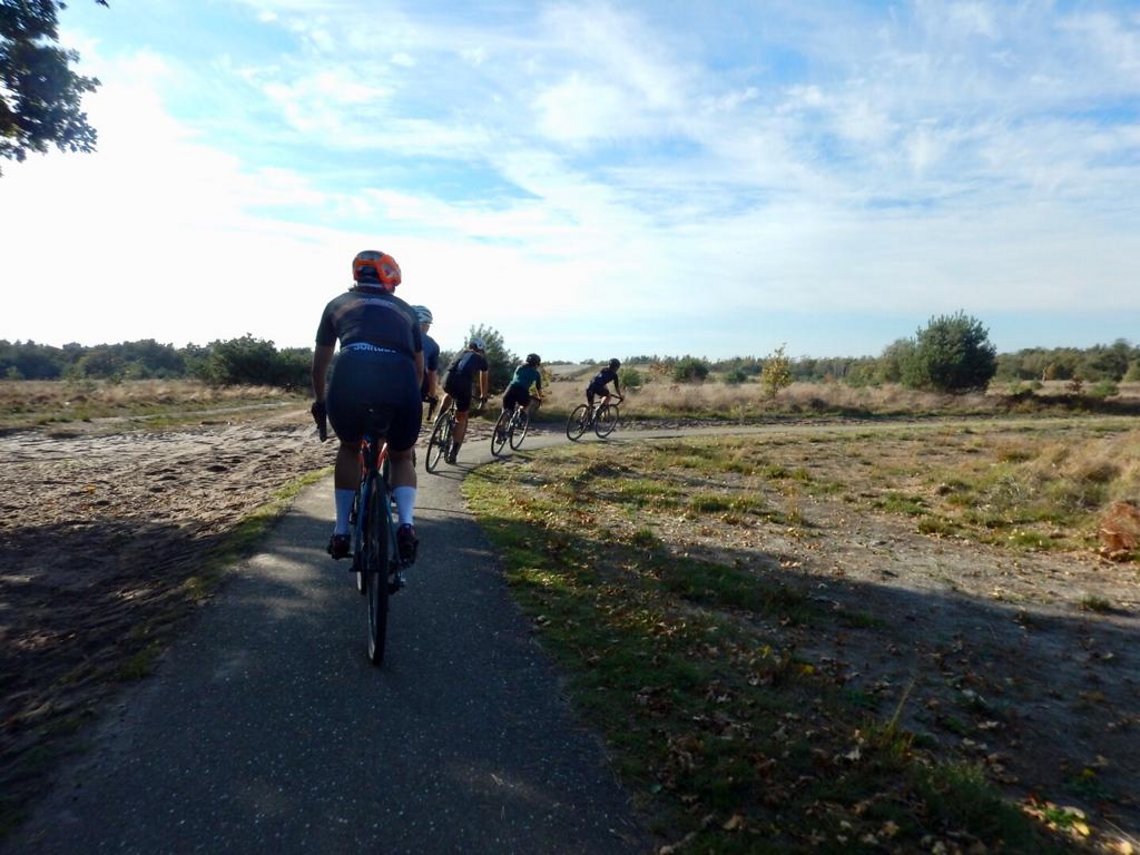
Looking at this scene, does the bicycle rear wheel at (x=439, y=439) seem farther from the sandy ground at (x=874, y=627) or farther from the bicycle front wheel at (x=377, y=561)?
the bicycle front wheel at (x=377, y=561)

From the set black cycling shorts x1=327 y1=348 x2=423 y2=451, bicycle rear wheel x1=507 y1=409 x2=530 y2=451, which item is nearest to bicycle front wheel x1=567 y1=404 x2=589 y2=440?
bicycle rear wheel x1=507 y1=409 x2=530 y2=451

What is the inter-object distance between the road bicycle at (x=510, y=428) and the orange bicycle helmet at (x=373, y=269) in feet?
33.2

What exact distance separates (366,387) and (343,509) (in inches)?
35.3

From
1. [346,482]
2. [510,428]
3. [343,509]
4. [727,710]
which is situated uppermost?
[346,482]

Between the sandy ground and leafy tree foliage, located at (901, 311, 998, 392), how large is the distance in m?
36.3

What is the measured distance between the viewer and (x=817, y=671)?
4.99 meters

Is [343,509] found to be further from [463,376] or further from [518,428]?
[518,428]

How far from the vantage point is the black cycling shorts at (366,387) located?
4270 mm

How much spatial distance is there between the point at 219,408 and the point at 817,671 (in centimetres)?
3482

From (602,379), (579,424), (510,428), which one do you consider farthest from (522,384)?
(579,424)

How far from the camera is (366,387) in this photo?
4.29m

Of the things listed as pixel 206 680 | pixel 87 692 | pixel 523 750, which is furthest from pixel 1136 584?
pixel 87 692

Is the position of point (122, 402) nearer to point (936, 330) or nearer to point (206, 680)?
point (206, 680)

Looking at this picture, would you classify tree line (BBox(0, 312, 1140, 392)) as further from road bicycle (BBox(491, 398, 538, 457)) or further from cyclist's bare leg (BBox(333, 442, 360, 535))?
cyclist's bare leg (BBox(333, 442, 360, 535))
